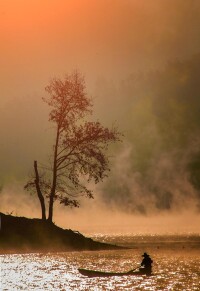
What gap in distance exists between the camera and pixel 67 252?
82.5 metres

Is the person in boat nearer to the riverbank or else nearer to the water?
the water

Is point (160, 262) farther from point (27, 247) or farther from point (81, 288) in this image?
point (81, 288)

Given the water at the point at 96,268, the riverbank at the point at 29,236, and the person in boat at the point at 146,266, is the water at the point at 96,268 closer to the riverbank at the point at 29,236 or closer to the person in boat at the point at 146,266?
the person in boat at the point at 146,266

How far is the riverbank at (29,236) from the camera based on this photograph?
80.1 metres

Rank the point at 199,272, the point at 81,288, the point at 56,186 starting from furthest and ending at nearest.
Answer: the point at 56,186, the point at 199,272, the point at 81,288

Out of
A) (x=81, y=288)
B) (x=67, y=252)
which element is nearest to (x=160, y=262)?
(x=67, y=252)

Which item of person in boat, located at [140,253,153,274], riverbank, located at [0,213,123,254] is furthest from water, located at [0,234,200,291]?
riverbank, located at [0,213,123,254]

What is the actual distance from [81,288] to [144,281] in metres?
6.42

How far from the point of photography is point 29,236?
80562 mm

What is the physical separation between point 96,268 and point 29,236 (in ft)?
42.6

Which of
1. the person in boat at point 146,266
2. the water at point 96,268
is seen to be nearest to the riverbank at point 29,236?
the water at point 96,268

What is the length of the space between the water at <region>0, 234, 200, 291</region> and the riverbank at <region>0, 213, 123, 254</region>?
1.14 metres

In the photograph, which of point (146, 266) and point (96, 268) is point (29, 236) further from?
point (146, 266)

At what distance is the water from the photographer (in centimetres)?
5803
